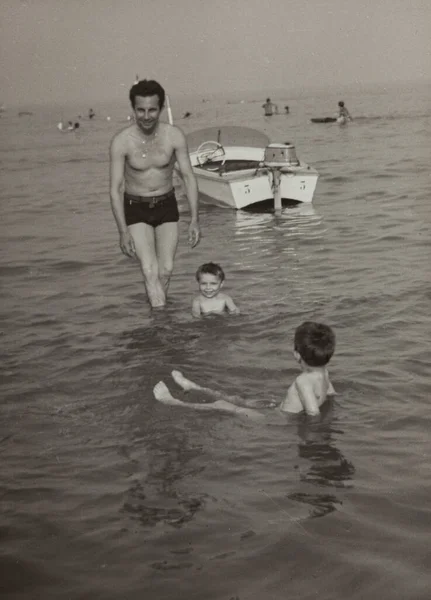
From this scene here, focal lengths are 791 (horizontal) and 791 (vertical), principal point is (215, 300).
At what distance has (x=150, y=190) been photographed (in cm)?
805

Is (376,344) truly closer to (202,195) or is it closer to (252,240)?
(252,240)

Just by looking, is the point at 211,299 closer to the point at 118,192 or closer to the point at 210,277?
the point at 210,277

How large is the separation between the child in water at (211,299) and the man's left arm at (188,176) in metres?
0.51

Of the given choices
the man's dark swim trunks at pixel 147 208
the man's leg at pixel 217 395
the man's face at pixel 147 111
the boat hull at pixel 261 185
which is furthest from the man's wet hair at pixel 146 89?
the boat hull at pixel 261 185

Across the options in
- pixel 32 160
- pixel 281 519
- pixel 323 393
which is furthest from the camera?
pixel 32 160

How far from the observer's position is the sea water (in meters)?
3.91

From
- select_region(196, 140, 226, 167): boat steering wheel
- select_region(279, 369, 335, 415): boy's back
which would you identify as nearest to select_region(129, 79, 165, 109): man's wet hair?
select_region(279, 369, 335, 415): boy's back

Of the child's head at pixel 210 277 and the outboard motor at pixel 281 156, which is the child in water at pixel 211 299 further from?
the outboard motor at pixel 281 156

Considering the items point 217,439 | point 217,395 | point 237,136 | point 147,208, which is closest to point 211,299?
point 147,208

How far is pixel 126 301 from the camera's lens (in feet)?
32.6

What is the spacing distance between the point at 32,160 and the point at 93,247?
24.0 metres

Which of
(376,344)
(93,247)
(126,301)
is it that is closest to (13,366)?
(126,301)

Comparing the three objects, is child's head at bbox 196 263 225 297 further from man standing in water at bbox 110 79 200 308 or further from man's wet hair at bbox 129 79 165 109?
man's wet hair at bbox 129 79 165 109

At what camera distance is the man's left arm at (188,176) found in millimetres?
7816
